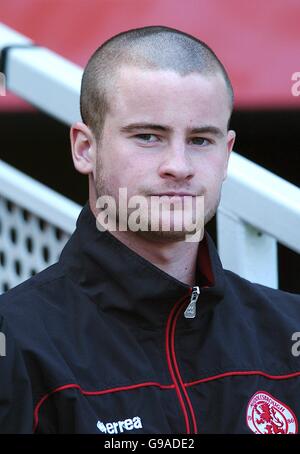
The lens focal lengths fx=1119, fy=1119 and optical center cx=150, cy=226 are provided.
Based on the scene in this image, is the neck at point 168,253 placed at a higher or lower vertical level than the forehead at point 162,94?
lower

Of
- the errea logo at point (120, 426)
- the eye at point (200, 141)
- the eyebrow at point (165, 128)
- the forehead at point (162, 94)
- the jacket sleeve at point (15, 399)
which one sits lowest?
the errea logo at point (120, 426)

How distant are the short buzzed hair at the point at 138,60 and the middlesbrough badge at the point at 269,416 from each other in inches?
25.3

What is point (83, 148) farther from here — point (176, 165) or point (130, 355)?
point (130, 355)

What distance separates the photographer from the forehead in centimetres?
227

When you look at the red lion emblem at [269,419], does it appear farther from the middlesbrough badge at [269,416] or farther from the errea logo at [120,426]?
the errea logo at [120,426]

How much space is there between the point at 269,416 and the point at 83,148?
69cm

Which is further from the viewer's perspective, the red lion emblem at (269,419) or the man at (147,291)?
the red lion emblem at (269,419)

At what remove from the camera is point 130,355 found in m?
2.26

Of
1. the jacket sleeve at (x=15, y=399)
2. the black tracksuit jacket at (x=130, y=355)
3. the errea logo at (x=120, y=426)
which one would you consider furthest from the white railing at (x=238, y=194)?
the jacket sleeve at (x=15, y=399)

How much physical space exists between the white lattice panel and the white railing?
1.57 ft

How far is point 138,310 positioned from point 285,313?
0.44 meters

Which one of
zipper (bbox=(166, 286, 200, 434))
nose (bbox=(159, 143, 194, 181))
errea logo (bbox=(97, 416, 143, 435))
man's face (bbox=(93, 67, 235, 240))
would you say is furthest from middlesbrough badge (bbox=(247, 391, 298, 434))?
nose (bbox=(159, 143, 194, 181))

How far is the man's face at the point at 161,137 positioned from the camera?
2.26 meters
